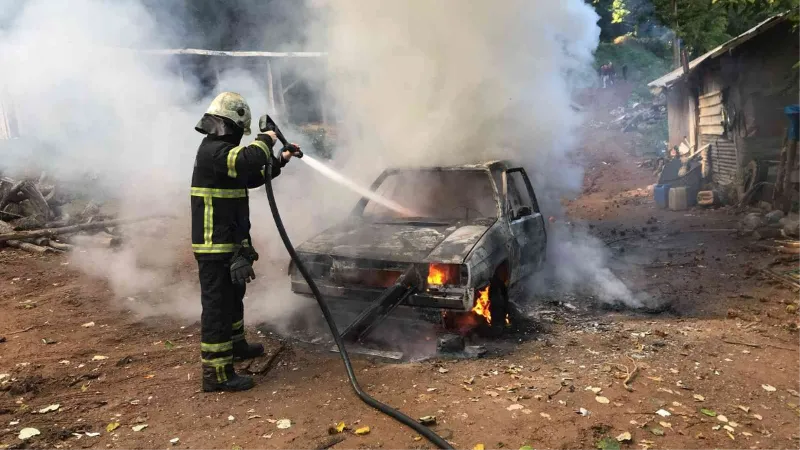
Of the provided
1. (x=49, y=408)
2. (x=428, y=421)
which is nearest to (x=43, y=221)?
(x=49, y=408)

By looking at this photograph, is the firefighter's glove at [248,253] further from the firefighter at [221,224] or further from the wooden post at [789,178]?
the wooden post at [789,178]

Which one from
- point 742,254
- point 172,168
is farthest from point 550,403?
point 172,168

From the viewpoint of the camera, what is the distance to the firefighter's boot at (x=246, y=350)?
165 inches

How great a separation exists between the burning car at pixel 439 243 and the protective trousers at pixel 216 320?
0.94 metres

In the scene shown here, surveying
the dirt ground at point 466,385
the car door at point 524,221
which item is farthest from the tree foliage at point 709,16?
the dirt ground at point 466,385

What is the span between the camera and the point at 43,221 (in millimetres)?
8867

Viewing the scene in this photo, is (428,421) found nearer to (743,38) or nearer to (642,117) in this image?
(743,38)

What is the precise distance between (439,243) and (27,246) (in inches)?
269

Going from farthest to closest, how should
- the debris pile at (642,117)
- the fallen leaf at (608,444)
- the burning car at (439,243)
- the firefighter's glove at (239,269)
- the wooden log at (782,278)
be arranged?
the debris pile at (642,117)
the wooden log at (782,278)
the burning car at (439,243)
the firefighter's glove at (239,269)
the fallen leaf at (608,444)

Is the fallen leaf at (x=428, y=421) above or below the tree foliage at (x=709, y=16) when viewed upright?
below

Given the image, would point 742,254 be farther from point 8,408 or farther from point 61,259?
point 61,259

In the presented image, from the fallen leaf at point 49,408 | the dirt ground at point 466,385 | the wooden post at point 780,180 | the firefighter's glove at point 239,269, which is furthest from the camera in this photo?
the wooden post at point 780,180

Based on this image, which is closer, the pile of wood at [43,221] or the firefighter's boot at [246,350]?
the firefighter's boot at [246,350]

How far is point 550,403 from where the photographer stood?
3.34m
